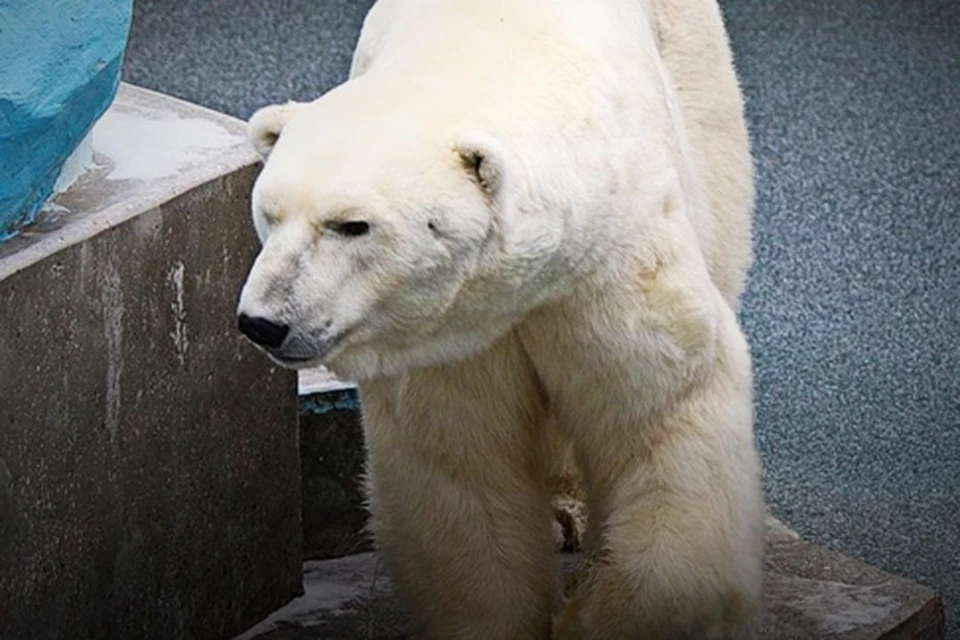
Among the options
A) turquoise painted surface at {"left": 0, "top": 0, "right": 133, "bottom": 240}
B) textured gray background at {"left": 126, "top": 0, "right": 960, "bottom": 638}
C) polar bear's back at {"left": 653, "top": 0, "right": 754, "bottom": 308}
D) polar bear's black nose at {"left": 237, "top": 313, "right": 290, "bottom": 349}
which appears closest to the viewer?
polar bear's black nose at {"left": 237, "top": 313, "right": 290, "bottom": 349}

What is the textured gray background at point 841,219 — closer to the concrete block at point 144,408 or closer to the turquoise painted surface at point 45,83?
the concrete block at point 144,408

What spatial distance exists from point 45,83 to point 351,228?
2.04 ft

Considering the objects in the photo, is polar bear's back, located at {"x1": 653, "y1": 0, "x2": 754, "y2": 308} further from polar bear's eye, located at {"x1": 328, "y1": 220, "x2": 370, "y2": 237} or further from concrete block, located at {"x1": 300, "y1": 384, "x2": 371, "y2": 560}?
polar bear's eye, located at {"x1": 328, "y1": 220, "x2": 370, "y2": 237}

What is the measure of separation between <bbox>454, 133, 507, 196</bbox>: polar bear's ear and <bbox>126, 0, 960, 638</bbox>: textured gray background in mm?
1579

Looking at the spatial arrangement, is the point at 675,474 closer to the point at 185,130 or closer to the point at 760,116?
the point at 185,130

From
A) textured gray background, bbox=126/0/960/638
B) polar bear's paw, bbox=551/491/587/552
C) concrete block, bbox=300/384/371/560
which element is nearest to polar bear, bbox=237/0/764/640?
polar bear's paw, bbox=551/491/587/552

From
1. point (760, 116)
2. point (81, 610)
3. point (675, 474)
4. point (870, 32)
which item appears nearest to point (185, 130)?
point (81, 610)

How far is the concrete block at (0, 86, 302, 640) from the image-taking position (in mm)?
2908

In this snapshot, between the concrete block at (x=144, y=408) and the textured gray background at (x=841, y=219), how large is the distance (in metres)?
1.06

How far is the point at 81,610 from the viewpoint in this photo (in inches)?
121

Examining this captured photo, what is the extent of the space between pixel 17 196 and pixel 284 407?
66cm

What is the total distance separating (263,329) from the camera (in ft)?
7.97

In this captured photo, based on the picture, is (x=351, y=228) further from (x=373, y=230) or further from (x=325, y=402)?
(x=325, y=402)

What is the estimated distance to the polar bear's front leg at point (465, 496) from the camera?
287cm
